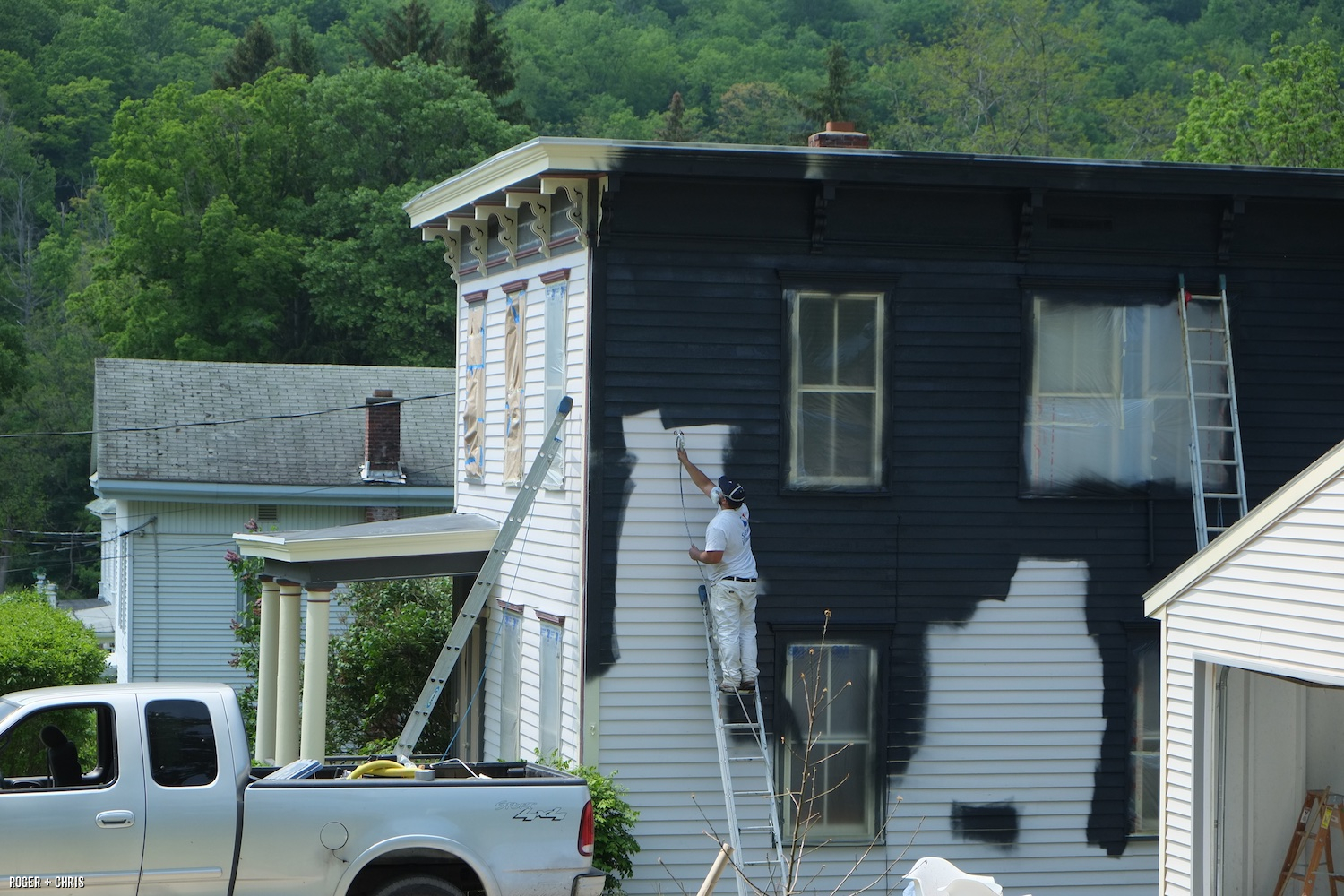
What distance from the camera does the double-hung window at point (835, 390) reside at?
13922 millimetres

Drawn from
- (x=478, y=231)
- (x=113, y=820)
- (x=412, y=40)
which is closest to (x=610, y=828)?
(x=113, y=820)

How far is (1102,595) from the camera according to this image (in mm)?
14305

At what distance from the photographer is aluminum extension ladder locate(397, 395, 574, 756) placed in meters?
14.0

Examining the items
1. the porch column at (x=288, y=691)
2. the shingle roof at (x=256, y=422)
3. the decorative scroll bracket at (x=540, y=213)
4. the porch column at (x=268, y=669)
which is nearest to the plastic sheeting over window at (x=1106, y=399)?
the decorative scroll bracket at (x=540, y=213)

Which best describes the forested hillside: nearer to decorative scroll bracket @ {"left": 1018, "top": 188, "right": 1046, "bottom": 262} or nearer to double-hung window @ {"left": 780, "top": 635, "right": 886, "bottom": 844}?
double-hung window @ {"left": 780, "top": 635, "right": 886, "bottom": 844}

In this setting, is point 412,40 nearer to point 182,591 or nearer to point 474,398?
point 182,591

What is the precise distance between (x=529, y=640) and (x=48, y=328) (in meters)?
54.7

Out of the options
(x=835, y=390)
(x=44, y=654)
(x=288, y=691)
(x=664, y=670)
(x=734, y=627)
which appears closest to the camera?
(x=734, y=627)

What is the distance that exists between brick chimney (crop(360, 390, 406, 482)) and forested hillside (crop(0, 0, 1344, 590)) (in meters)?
7.00

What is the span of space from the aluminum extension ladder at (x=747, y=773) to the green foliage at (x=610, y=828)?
830 millimetres

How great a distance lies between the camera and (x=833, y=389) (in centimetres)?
1398

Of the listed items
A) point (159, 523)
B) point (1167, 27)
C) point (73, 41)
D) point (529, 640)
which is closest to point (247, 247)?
point (159, 523)

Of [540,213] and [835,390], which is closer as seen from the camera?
[835,390]

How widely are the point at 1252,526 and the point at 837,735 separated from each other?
507 centimetres
